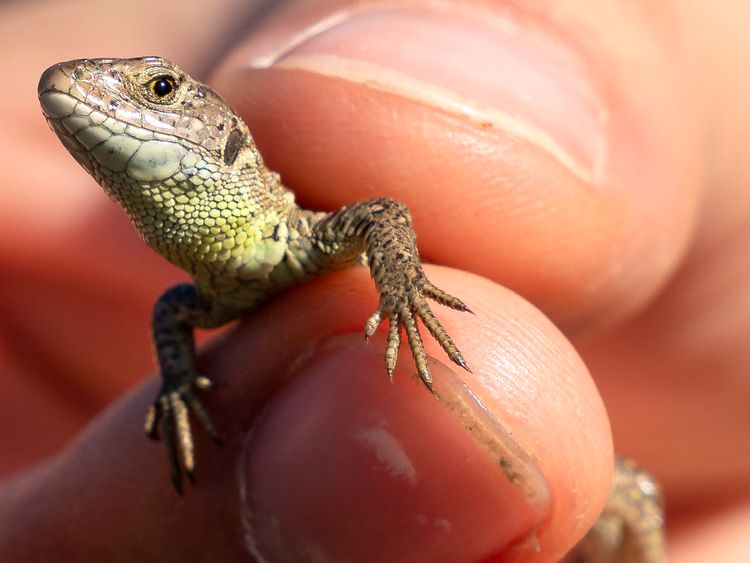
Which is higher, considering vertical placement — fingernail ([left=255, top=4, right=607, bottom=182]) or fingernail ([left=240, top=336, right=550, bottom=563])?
fingernail ([left=255, top=4, right=607, bottom=182])

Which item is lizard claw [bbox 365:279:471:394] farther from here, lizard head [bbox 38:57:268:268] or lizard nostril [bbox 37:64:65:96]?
lizard nostril [bbox 37:64:65:96]

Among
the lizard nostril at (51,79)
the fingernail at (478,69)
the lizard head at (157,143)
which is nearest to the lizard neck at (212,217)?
the lizard head at (157,143)

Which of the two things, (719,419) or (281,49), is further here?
(719,419)

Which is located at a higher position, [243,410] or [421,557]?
[243,410]

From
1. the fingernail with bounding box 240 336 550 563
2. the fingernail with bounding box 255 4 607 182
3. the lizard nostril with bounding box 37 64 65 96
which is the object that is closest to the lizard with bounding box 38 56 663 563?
the lizard nostril with bounding box 37 64 65 96

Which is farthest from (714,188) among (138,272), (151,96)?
(138,272)

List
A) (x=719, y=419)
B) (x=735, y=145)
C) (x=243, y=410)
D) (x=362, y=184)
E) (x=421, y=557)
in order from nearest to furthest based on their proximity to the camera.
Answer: (x=421, y=557) → (x=243, y=410) → (x=362, y=184) → (x=735, y=145) → (x=719, y=419)

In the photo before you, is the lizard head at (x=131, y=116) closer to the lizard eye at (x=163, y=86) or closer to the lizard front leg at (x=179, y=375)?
the lizard eye at (x=163, y=86)

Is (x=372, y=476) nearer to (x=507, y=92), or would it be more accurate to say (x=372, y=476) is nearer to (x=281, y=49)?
(x=507, y=92)
